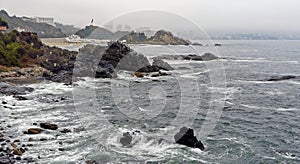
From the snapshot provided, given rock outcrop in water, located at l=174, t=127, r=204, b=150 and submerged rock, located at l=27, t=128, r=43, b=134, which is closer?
rock outcrop in water, located at l=174, t=127, r=204, b=150

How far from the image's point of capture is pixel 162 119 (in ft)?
102

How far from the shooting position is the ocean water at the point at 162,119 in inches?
856

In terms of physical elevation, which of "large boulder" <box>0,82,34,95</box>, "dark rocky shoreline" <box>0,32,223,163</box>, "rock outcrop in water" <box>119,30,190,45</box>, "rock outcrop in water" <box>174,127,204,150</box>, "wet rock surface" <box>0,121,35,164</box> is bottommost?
"wet rock surface" <box>0,121,35,164</box>

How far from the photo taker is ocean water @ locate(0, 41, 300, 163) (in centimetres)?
2173

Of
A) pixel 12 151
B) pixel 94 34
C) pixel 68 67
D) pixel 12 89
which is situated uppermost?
pixel 94 34

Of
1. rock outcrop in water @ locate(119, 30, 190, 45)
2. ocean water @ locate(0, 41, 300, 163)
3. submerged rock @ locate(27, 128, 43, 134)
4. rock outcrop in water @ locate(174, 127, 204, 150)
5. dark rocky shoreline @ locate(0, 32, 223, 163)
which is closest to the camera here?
ocean water @ locate(0, 41, 300, 163)

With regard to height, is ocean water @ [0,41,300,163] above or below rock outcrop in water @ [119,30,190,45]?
below

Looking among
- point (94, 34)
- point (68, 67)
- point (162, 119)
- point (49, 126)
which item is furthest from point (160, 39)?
point (49, 126)

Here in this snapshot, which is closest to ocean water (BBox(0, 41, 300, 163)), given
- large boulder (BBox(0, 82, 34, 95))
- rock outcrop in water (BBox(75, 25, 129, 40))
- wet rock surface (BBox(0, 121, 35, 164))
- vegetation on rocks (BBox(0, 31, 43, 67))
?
wet rock surface (BBox(0, 121, 35, 164))

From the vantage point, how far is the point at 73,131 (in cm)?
2611

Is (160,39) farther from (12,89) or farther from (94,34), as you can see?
(12,89)

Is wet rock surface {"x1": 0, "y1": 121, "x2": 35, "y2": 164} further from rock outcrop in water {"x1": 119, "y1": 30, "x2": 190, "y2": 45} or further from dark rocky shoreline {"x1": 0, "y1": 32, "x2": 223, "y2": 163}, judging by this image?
rock outcrop in water {"x1": 119, "y1": 30, "x2": 190, "y2": 45}

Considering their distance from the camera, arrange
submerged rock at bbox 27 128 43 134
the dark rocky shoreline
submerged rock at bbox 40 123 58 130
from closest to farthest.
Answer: submerged rock at bbox 27 128 43 134
submerged rock at bbox 40 123 58 130
the dark rocky shoreline

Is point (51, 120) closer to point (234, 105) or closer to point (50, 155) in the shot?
point (50, 155)
